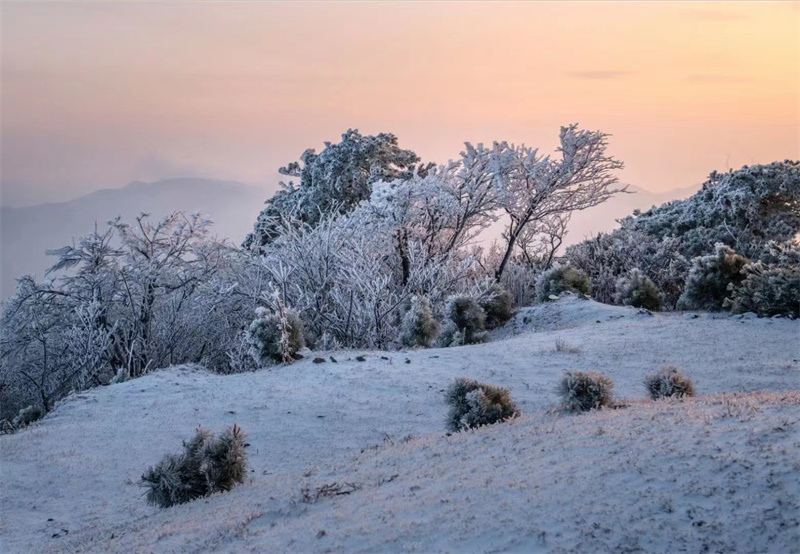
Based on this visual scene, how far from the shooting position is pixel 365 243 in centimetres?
1266

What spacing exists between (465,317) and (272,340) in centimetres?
276

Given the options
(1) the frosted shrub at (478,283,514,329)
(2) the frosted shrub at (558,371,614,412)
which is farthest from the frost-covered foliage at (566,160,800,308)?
(2) the frosted shrub at (558,371,614,412)

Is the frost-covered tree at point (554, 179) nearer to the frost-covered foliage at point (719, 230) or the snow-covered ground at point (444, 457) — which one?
the frost-covered foliage at point (719, 230)

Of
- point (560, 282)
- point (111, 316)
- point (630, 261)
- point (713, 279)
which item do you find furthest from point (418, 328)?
point (630, 261)

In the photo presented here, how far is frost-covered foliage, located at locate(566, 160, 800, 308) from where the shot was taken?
15.5 metres

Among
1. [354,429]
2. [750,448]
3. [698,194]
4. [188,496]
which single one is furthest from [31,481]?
[698,194]

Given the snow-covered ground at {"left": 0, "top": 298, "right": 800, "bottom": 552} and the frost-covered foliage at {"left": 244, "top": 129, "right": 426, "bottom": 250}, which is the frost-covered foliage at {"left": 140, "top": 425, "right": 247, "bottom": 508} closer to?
the snow-covered ground at {"left": 0, "top": 298, "right": 800, "bottom": 552}

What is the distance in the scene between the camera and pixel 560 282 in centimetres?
1238

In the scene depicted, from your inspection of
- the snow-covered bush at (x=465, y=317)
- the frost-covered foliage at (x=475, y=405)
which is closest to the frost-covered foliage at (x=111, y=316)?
the snow-covered bush at (x=465, y=317)

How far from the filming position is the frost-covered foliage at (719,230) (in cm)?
1545

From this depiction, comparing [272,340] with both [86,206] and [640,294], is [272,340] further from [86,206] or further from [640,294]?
[86,206]

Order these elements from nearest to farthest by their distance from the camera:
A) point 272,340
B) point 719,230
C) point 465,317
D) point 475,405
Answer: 1. point 475,405
2. point 272,340
3. point 465,317
4. point 719,230

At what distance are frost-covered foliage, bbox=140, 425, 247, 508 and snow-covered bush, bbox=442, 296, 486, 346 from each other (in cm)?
556

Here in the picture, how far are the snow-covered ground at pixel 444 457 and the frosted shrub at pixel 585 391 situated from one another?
0.61 feet
